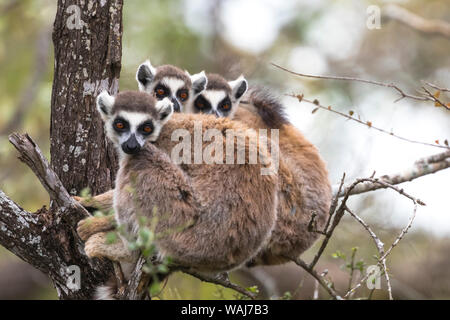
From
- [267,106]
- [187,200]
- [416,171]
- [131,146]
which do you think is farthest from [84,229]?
[416,171]

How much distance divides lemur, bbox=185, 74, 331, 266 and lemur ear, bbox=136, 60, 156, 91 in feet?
2.07

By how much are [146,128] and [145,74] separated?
2.14m

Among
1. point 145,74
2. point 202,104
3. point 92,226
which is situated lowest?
point 92,226

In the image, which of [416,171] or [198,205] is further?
[416,171]

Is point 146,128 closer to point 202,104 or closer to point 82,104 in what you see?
point 82,104

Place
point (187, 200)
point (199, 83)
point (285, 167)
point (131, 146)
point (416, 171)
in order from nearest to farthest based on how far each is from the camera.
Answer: point (187, 200) < point (131, 146) < point (285, 167) < point (416, 171) < point (199, 83)

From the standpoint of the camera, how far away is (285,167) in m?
5.76

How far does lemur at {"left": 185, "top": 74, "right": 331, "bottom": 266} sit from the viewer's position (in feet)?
18.7

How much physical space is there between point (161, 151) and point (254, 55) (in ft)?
26.3

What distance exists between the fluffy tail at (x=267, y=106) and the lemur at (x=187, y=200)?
1.45 m

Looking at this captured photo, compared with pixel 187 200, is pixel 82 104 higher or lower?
higher

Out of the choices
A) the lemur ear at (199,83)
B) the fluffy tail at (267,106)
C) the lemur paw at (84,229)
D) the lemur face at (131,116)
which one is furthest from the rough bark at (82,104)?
the fluffy tail at (267,106)

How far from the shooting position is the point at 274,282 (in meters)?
9.70

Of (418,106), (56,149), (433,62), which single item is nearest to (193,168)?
(56,149)
